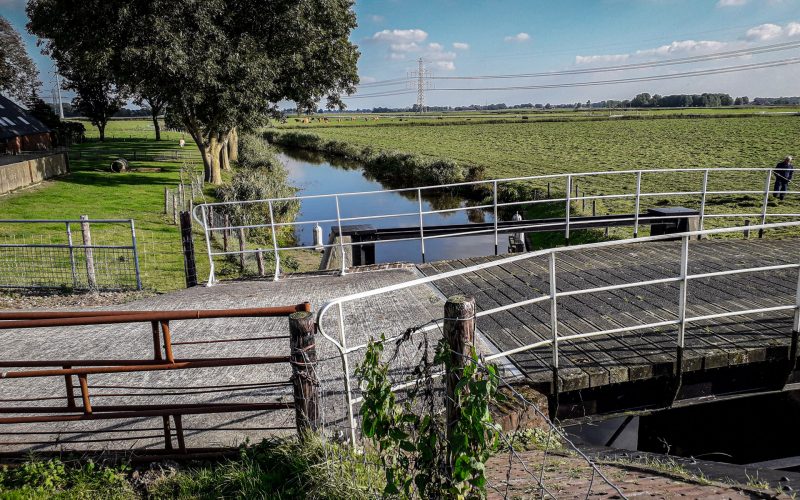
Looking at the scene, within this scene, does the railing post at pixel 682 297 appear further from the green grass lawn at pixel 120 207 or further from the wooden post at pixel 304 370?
the green grass lawn at pixel 120 207

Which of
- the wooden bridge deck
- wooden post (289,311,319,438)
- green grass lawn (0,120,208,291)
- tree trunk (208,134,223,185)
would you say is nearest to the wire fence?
green grass lawn (0,120,208,291)

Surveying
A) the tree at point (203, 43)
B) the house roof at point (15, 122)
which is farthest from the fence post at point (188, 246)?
the house roof at point (15, 122)

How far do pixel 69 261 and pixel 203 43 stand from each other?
13.7 meters

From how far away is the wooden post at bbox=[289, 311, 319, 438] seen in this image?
4027mm

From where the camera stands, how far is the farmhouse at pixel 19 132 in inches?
1432

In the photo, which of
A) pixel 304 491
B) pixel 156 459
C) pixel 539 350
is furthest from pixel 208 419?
pixel 539 350

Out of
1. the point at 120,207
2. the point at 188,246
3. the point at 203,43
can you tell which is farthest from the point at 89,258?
the point at 203,43

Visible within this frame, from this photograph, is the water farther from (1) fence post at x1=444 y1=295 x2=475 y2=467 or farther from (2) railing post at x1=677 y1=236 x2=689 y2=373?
(1) fence post at x1=444 y1=295 x2=475 y2=467

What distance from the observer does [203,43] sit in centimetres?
2414

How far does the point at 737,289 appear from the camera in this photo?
7406 millimetres

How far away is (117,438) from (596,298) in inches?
223

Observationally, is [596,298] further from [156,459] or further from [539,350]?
[156,459]

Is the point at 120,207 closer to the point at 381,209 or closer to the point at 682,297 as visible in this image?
the point at 381,209

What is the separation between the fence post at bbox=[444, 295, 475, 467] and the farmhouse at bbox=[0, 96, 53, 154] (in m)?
41.3
